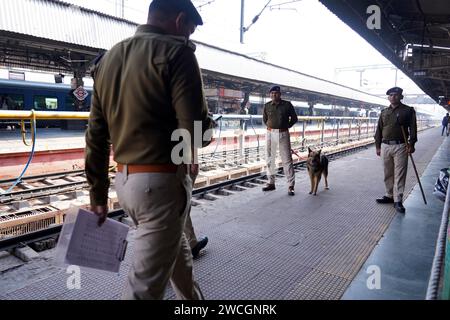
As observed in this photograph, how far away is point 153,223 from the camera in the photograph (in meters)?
1.61

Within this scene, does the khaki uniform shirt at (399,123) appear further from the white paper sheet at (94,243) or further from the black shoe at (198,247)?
the white paper sheet at (94,243)

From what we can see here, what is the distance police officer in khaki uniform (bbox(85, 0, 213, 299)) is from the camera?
1580mm

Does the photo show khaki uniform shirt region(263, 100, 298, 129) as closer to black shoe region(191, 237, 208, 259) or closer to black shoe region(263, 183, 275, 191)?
black shoe region(263, 183, 275, 191)

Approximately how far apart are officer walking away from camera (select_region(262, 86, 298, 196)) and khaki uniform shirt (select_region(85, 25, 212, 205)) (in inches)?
160

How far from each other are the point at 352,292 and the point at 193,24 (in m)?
2.19

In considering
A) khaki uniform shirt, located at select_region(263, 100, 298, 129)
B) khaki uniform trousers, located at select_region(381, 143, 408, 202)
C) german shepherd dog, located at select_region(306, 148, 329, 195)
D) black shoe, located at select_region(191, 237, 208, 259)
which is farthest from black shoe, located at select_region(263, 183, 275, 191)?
black shoe, located at select_region(191, 237, 208, 259)

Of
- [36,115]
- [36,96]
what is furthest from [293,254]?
[36,96]

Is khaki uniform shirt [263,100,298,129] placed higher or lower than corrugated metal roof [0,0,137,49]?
lower

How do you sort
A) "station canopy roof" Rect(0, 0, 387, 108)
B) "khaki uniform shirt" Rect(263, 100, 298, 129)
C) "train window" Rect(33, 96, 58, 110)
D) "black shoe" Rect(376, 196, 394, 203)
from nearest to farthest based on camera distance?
"black shoe" Rect(376, 196, 394, 203)
"khaki uniform shirt" Rect(263, 100, 298, 129)
"station canopy roof" Rect(0, 0, 387, 108)
"train window" Rect(33, 96, 58, 110)

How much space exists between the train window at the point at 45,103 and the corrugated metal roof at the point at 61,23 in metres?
9.02
